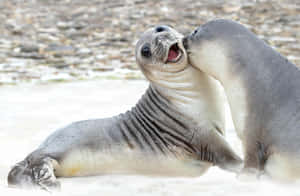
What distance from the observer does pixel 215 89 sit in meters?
5.20

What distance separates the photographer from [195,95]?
5.14 m

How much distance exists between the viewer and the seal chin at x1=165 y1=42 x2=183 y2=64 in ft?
16.7

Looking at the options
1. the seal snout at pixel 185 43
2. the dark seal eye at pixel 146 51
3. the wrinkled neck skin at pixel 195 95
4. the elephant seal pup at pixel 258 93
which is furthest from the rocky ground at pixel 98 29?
the elephant seal pup at pixel 258 93

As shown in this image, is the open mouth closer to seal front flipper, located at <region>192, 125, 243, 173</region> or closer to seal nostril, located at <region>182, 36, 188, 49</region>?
seal nostril, located at <region>182, 36, 188, 49</region>

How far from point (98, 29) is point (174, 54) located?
9137 mm

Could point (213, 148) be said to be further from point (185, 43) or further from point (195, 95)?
point (185, 43)

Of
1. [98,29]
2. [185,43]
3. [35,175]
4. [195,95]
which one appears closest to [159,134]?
[195,95]

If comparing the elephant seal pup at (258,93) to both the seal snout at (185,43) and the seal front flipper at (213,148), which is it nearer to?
the seal snout at (185,43)

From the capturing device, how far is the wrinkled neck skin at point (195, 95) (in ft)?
16.7

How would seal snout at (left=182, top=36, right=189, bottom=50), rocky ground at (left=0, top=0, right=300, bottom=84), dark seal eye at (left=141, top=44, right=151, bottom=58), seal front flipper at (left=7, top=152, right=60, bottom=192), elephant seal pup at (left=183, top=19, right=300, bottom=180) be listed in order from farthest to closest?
rocky ground at (left=0, top=0, right=300, bottom=84)
dark seal eye at (left=141, top=44, right=151, bottom=58)
seal snout at (left=182, top=36, right=189, bottom=50)
seal front flipper at (left=7, top=152, right=60, bottom=192)
elephant seal pup at (left=183, top=19, right=300, bottom=180)

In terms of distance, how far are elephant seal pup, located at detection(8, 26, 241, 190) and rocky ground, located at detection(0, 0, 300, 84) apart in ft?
13.8

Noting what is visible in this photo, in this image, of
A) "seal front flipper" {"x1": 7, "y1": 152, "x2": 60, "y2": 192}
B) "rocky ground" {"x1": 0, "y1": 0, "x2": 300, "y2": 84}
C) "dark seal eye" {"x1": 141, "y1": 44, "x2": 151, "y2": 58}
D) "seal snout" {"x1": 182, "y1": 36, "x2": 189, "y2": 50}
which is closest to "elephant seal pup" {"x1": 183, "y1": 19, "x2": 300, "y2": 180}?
→ "seal snout" {"x1": 182, "y1": 36, "x2": 189, "y2": 50}

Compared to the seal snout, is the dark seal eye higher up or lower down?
lower down

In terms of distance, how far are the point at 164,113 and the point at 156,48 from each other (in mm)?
616
